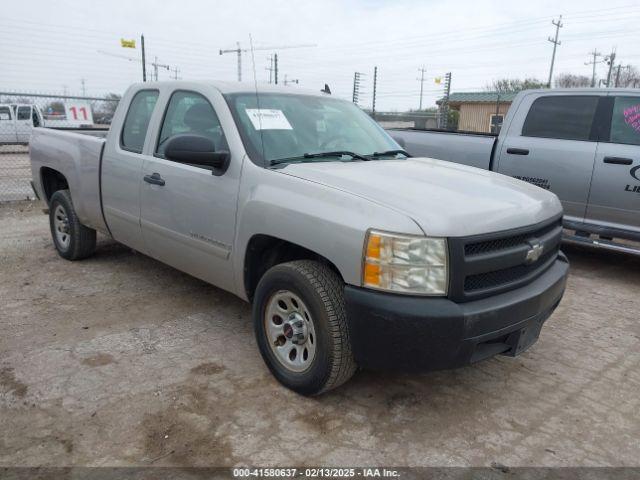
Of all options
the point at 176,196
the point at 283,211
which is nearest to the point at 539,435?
the point at 283,211

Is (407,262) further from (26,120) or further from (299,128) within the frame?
(26,120)

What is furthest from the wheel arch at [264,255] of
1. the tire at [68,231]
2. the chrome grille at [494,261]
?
the tire at [68,231]

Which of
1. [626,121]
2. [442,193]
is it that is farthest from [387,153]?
[626,121]

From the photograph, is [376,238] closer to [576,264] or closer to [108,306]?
[108,306]

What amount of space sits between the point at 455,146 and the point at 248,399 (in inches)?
174

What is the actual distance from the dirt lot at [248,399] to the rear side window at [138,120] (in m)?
1.34

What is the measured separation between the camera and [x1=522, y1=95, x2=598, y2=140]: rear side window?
18.6ft

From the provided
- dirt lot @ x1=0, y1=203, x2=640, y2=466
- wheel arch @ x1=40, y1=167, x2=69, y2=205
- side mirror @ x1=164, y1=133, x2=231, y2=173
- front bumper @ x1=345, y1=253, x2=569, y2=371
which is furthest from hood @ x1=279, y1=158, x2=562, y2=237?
wheel arch @ x1=40, y1=167, x2=69, y2=205

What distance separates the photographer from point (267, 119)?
3.57m

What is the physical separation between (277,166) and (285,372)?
4.09 feet

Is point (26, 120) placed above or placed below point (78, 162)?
below

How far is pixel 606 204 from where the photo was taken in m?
5.46

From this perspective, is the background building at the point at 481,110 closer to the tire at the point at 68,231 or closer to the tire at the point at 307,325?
the tire at the point at 68,231

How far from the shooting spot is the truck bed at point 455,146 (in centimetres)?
625
